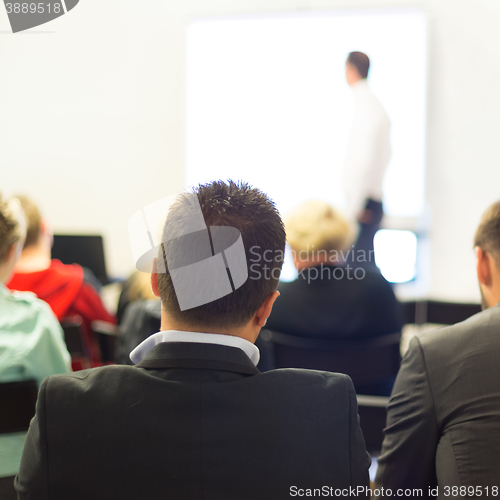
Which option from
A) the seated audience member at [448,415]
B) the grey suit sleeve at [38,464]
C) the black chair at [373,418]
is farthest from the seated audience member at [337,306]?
the grey suit sleeve at [38,464]

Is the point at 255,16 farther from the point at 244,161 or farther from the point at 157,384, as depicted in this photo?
the point at 157,384

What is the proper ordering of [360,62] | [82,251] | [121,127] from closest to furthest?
1. [82,251]
2. [360,62]
3. [121,127]

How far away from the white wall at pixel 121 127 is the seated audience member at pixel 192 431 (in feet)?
11.7

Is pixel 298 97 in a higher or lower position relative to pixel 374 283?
higher

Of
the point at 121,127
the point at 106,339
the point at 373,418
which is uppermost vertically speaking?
the point at 121,127

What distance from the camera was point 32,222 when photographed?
7.35 feet

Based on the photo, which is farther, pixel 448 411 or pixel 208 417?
pixel 448 411

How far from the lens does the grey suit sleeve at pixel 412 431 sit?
3.31 ft

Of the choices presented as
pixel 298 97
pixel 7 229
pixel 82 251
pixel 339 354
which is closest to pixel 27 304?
pixel 7 229

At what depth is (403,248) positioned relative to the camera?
389 cm

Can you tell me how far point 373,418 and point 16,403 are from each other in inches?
46.1

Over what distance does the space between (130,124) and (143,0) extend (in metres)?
1.03

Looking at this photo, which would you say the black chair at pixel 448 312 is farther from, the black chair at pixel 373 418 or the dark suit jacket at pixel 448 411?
the dark suit jacket at pixel 448 411

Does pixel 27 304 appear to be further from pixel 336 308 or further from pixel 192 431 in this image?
pixel 336 308
